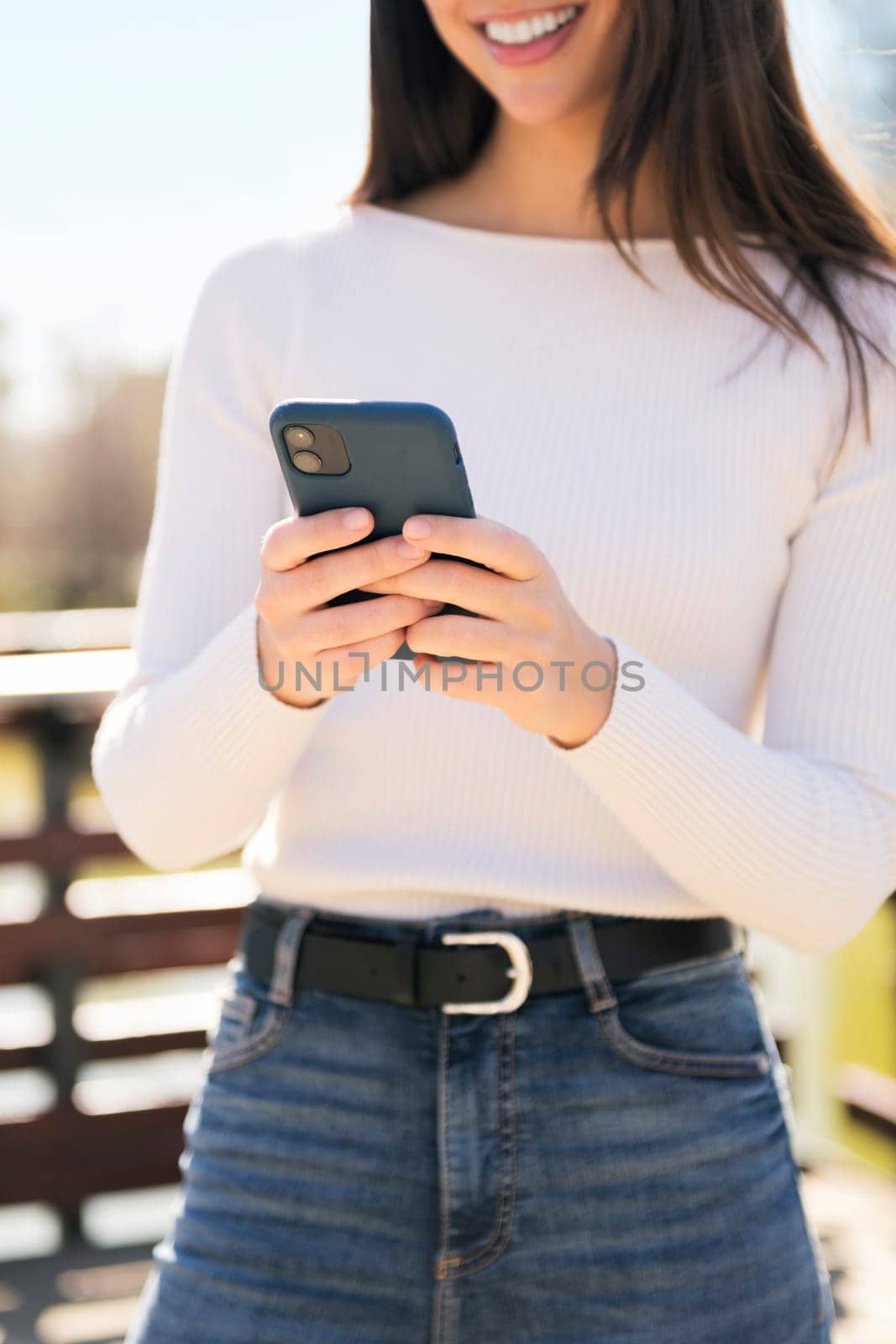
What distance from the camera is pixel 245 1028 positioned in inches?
48.7

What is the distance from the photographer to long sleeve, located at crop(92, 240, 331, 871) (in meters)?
1.19

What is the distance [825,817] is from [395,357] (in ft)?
1.91

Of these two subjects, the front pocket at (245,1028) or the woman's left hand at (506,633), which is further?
the front pocket at (245,1028)

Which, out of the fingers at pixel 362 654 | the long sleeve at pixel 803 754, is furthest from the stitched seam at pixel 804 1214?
the fingers at pixel 362 654

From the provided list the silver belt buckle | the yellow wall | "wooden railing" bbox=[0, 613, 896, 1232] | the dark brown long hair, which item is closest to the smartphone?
the silver belt buckle

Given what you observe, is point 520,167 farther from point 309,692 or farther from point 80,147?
point 80,147

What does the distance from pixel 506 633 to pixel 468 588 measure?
0.04 m

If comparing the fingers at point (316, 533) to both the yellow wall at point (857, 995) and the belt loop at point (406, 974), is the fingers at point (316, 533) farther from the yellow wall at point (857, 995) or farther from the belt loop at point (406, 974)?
the yellow wall at point (857, 995)

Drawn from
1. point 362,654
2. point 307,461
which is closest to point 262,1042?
point 362,654

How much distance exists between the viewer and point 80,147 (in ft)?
111

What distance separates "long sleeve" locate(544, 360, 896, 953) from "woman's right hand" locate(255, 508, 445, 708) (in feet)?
0.64

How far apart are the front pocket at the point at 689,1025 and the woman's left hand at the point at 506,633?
0.26 meters

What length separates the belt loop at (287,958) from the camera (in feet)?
4.00

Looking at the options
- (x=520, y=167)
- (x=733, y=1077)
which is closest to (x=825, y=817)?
(x=733, y=1077)
